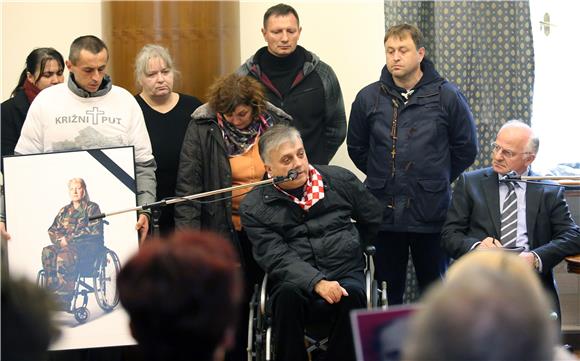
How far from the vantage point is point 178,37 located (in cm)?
516

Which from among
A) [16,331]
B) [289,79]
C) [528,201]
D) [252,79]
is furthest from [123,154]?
[16,331]

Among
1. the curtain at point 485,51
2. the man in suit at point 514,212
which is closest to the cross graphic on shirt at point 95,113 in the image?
the man in suit at point 514,212

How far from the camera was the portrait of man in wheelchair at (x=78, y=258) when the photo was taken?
154 inches

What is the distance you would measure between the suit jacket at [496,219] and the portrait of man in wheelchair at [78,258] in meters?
1.46

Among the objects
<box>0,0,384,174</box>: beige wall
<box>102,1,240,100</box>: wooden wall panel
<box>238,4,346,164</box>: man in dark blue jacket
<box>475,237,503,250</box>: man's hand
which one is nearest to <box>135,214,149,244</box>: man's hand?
<box>238,4,346,164</box>: man in dark blue jacket

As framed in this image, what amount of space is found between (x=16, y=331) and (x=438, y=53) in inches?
155

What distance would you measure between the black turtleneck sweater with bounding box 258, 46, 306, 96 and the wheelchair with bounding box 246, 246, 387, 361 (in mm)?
974

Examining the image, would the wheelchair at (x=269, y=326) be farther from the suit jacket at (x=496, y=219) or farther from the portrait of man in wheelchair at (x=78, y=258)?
the portrait of man in wheelchair at (x=78, y=258)

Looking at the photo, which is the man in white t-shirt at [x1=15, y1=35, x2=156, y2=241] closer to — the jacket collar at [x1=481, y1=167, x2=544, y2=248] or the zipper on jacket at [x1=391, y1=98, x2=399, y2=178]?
the zipper on jacket at [x1=391, y1=98, x2=399, y2=178]

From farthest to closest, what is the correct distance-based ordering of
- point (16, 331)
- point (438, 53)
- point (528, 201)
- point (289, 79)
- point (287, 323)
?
1. point (438, 53)
2. point (289, 79)
3. point (528, 201)
4. point (287, 323)
5. point (16, 331)

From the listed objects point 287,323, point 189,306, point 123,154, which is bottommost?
point 287,323

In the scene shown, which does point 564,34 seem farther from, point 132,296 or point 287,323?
point 132,296

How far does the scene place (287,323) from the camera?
12.4 feet

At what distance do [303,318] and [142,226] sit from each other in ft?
2.56
